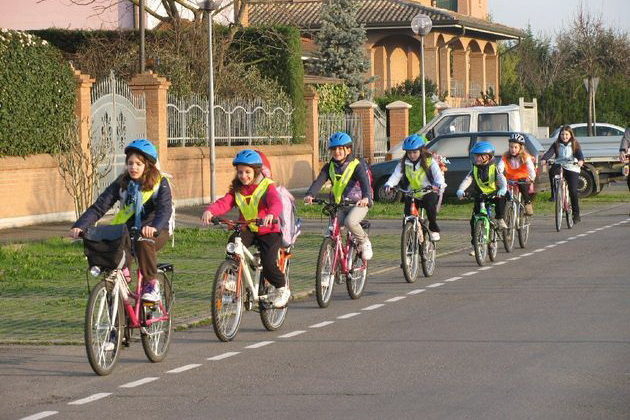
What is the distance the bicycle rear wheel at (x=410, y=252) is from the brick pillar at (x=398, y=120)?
2688 centimetres

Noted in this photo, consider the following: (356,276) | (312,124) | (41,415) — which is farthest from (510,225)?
(312,124)

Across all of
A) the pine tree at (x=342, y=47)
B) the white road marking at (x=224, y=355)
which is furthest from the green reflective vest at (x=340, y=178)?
the pine tree at (x=342, y=47)

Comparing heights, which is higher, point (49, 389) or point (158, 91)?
point (158, 91)

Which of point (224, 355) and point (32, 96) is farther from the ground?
point (32, 96)

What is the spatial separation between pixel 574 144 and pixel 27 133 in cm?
899

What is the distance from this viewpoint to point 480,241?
1950 cm

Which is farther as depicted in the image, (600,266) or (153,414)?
(600,266)

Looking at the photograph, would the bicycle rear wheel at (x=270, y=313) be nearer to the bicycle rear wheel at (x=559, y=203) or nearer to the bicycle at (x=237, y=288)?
the bicycle at (x=237, y=288)

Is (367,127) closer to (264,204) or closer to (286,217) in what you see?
(286,217)

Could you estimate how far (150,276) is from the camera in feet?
36.7

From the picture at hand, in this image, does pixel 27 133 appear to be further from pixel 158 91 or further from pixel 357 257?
pixel 357 257

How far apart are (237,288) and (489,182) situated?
840cm

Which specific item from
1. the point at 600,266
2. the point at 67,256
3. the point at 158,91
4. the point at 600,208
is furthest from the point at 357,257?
the point at 600,208

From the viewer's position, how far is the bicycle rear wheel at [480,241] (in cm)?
1936
